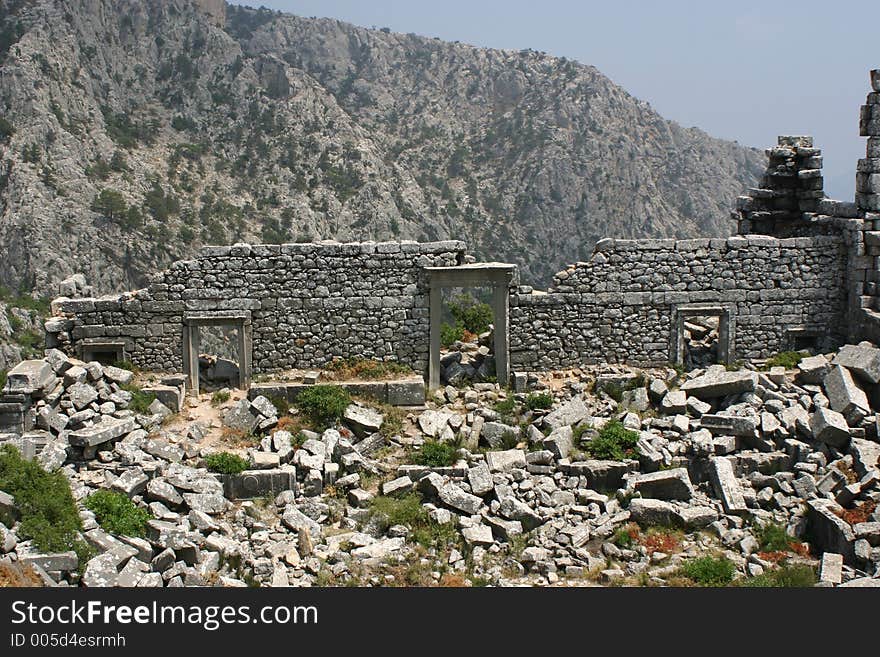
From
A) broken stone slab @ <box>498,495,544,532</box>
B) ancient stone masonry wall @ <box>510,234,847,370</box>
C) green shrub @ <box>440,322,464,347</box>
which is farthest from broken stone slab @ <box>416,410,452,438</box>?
green shrub @ <box>440,322,464,347</box>

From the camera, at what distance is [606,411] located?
53.6ft

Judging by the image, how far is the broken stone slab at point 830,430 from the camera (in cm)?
1445

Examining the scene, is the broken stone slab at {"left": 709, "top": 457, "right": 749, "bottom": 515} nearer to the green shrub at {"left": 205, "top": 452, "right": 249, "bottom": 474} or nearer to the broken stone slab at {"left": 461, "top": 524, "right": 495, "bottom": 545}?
the broken stone slab at {"left": 461, "top": 524, "right": 495, "bottom": 545}

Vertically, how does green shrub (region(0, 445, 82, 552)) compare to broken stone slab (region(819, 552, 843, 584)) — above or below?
above

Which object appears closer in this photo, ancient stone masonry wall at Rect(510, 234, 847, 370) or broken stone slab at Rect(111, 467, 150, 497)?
broken stone slab at Rect(111, 467, 150, 497)

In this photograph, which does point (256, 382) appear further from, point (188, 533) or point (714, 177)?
point (714, 177)

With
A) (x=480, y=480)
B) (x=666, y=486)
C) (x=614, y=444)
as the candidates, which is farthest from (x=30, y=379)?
(x=666, y=486)

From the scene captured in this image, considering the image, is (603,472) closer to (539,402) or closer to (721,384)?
(539,402)

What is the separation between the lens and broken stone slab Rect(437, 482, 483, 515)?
13586 mm

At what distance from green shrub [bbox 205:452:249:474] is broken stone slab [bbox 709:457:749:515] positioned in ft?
23.2

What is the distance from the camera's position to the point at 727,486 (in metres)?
13.8

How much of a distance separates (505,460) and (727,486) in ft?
11.0

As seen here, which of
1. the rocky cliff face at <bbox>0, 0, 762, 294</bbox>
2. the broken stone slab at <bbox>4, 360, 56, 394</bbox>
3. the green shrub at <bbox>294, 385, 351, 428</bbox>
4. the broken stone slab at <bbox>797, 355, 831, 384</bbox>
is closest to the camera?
the broken stone slab at <bbox>4, 360, 56, 394</bbox>

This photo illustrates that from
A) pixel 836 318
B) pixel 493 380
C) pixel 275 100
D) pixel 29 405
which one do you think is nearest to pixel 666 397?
pixel 493 380
